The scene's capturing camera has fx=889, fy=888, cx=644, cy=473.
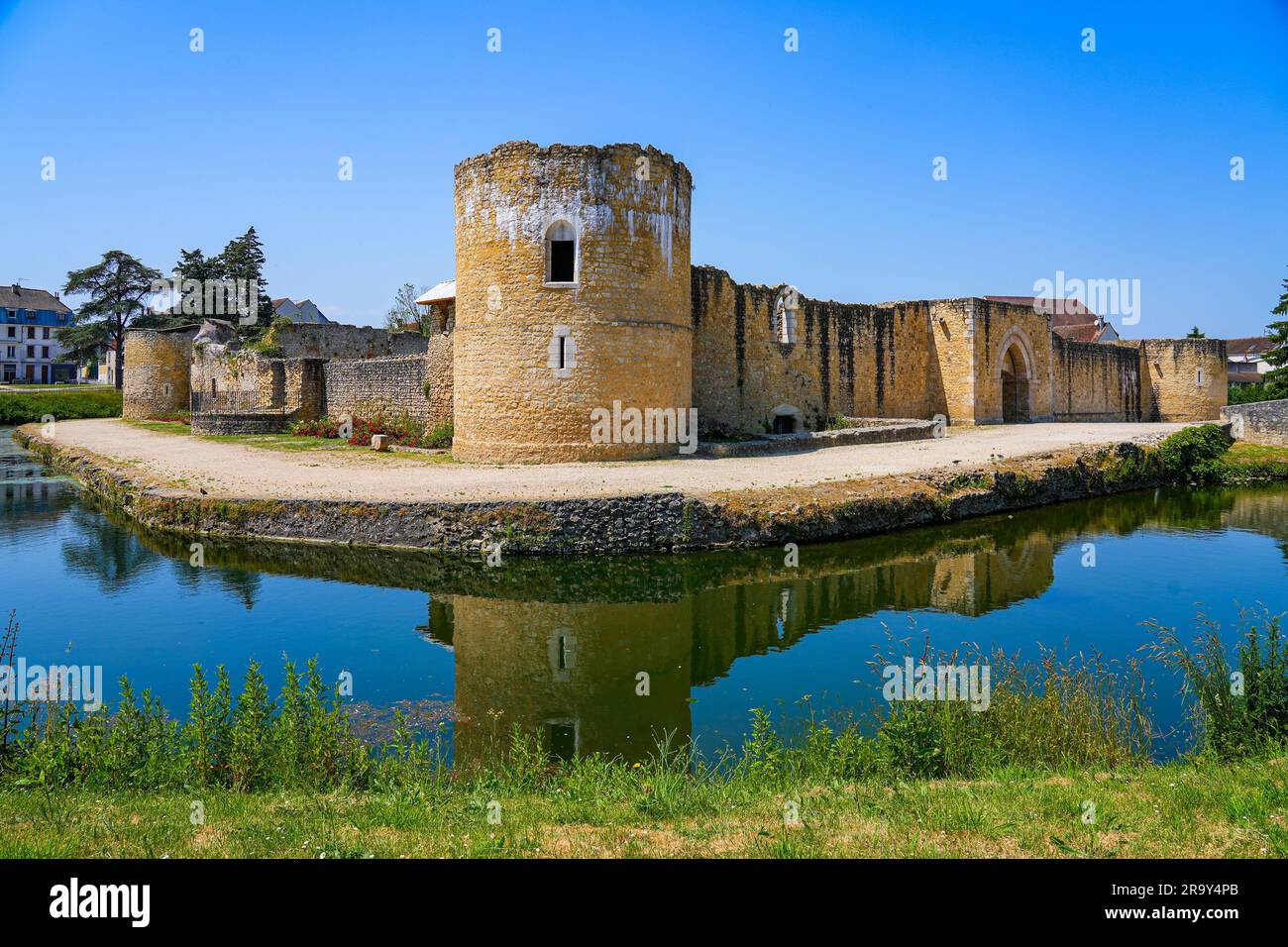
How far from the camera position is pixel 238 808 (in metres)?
4.71

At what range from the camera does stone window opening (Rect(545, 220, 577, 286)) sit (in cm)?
1850

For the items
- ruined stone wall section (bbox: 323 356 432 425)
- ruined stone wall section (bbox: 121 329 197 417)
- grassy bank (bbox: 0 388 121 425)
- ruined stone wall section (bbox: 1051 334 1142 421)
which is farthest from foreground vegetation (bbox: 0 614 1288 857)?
grassy bank (bbox: 0 388 121 425)

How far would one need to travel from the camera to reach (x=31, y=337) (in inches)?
3031

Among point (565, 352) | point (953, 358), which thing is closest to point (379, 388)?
point (565, 352)

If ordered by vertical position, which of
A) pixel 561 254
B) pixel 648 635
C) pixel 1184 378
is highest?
pixel 561 254

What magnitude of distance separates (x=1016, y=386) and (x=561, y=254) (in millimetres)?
22022

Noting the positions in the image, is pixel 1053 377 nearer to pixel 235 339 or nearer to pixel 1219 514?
pixel 1219 514

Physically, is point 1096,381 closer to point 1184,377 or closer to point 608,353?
point 1184,377

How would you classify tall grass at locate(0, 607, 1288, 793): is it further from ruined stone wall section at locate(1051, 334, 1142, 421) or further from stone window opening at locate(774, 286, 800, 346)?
ruined stone wall section at locate(1051, 334, 1142, 421)

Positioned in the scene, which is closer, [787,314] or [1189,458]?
[1189,458]

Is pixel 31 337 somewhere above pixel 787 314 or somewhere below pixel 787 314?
above

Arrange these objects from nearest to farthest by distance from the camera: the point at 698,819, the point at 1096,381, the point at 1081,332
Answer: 1. the point at 698,819
2. the point at 1096,381
3. the point at 1081,332
